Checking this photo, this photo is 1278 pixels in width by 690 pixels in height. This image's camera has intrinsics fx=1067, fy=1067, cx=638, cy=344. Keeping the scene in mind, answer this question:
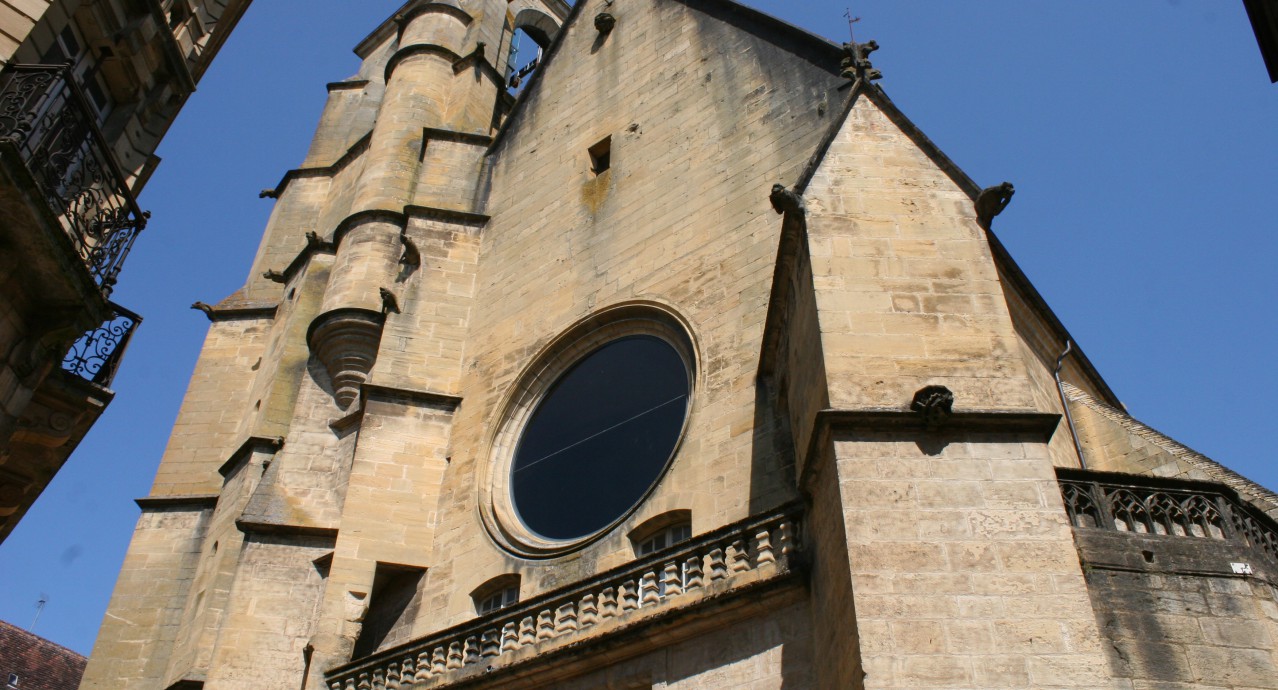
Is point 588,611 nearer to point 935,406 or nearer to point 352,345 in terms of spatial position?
point 935,406

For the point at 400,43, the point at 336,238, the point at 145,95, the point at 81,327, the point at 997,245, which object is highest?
the point at 400,43

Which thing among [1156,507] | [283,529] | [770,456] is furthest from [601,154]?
[1156,507]

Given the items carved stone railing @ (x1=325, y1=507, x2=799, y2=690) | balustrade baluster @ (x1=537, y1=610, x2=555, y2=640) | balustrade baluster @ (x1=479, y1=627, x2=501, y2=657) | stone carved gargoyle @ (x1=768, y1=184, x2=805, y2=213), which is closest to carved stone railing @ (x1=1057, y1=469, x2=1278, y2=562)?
carved stone railing @ (x1=325, y1=507, x2=799, y2=690)

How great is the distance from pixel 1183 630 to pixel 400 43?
15254mm

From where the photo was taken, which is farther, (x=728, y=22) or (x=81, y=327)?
(x=728, y=22)

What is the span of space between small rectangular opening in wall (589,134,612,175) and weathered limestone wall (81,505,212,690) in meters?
6.45

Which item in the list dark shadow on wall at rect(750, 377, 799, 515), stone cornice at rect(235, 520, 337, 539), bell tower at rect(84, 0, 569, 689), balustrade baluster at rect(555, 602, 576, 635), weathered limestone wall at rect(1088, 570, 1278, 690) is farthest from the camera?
stone cornice at rect(235, 520, 337, 539)

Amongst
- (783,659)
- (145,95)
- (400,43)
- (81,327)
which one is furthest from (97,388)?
(400,43)

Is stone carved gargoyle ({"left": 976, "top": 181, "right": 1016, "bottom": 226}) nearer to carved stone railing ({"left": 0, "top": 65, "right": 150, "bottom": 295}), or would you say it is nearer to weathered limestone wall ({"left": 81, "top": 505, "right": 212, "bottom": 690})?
carved stone railing ({"left": 0, "top": 65, "right": 150, "bottom": 295})

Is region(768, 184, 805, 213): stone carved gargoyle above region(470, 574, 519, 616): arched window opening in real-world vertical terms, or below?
above

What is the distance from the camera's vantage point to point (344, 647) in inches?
353

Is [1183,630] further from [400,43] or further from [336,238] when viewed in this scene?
[400,43]

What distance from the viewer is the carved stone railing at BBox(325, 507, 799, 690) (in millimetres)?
7008

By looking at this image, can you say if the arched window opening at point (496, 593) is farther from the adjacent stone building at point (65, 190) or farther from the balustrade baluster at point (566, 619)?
the adjacent stone building at point (65, 190)
